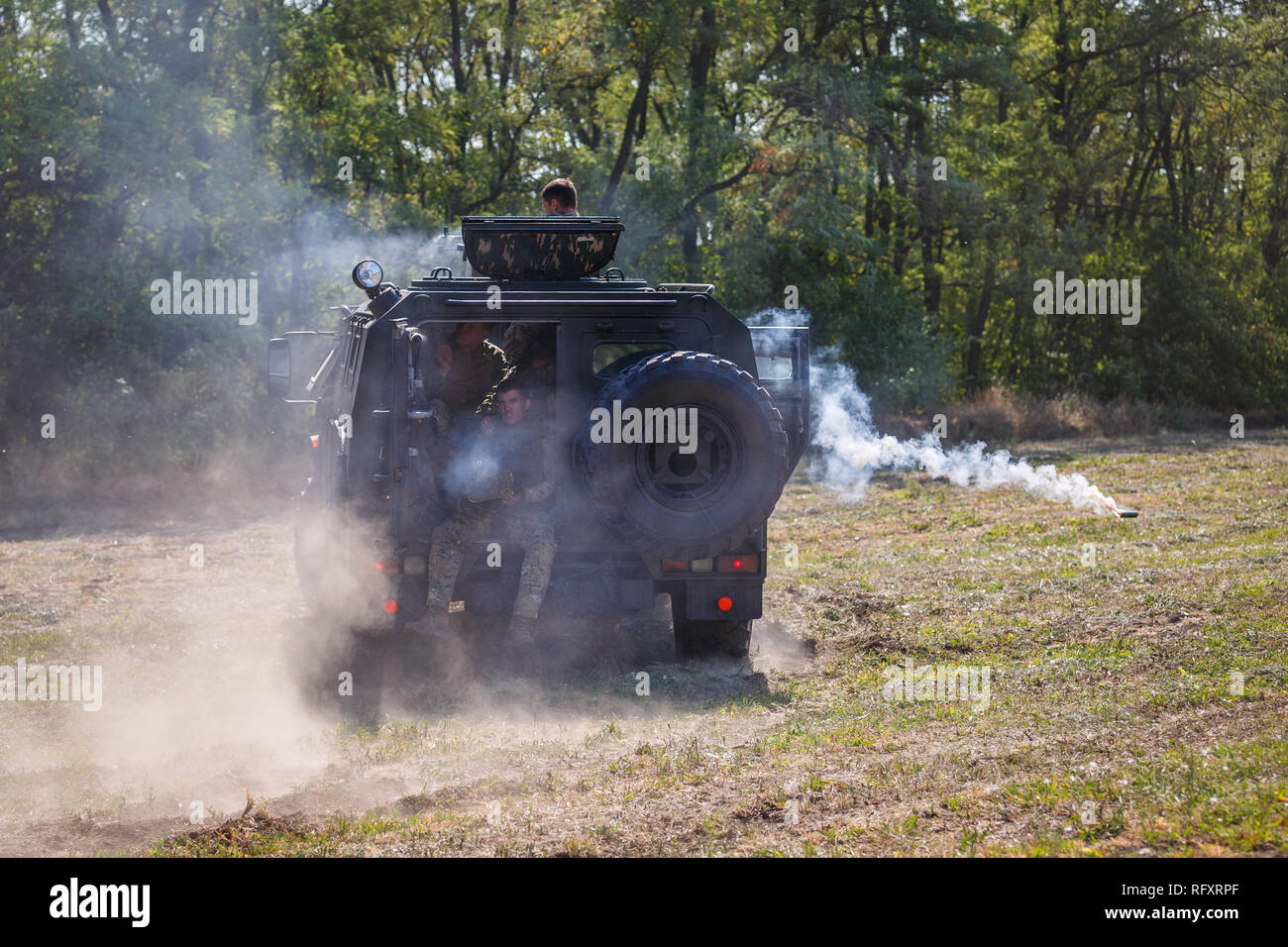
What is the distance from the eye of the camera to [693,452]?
7586mm

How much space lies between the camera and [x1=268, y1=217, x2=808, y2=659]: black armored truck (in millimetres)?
7449

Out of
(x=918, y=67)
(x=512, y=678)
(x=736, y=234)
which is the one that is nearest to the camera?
(x=512, y=678)

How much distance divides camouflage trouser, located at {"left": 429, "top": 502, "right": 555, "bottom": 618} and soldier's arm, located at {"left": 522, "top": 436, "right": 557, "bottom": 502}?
2.9 inches

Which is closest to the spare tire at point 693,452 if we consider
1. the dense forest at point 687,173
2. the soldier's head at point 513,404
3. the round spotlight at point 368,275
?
the soldier's head at point 513,404

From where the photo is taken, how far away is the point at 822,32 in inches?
1144

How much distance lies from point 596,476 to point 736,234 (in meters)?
18.4

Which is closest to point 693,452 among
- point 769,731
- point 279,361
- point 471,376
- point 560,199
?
point 471,376

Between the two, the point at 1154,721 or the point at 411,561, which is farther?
the point at 411,561

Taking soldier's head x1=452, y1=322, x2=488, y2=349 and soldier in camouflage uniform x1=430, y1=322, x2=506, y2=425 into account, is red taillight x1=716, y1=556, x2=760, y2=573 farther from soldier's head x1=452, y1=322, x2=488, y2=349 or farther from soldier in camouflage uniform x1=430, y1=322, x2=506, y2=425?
soldier's head x1=452, y1=322, x2=488, y2=349

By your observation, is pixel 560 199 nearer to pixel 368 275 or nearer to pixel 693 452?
pixel 368 275

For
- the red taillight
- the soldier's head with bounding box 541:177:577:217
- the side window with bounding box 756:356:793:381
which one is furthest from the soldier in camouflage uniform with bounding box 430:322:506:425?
the red taillight

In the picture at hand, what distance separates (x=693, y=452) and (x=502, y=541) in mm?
1273

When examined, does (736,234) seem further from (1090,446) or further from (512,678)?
(512,678)
